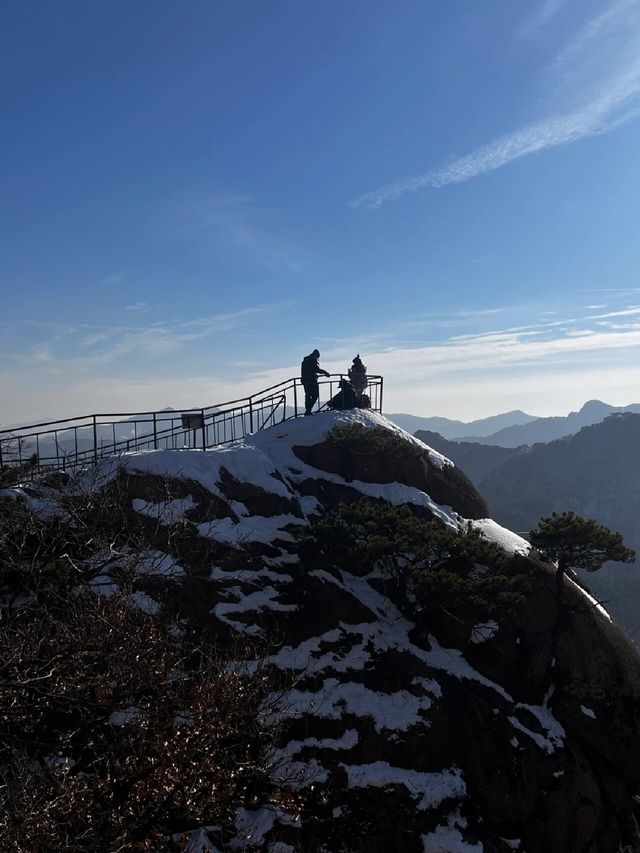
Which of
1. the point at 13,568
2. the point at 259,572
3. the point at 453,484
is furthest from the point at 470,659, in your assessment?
the point at 13,568

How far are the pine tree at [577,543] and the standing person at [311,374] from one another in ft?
42.6

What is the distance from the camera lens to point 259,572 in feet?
59.7

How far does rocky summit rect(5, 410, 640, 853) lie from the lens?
43.9ft

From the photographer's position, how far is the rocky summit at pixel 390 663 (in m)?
13.4

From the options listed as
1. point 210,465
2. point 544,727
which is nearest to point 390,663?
point 544,727

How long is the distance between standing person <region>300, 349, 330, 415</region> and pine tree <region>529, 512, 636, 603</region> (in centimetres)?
1299

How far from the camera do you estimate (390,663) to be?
16828mm

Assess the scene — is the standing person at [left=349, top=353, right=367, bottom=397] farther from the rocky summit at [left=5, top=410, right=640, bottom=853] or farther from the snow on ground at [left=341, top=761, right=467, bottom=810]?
the snow on ground at [left=341, top=761, right=467, bottom=810]

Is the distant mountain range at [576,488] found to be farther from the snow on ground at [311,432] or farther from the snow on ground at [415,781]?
the snow on ground at [415,781]

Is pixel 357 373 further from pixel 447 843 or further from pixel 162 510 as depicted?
pixel 447 843

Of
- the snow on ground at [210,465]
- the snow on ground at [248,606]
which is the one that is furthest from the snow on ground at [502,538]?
the snow on ground at [248,606]

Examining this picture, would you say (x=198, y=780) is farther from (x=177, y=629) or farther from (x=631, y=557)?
(x=631, y=557)

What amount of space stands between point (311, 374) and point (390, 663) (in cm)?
1497

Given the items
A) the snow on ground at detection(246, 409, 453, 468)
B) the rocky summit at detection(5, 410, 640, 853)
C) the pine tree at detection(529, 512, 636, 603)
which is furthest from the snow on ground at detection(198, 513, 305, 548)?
the pine tree at detection(529, 512, 636, 603)
